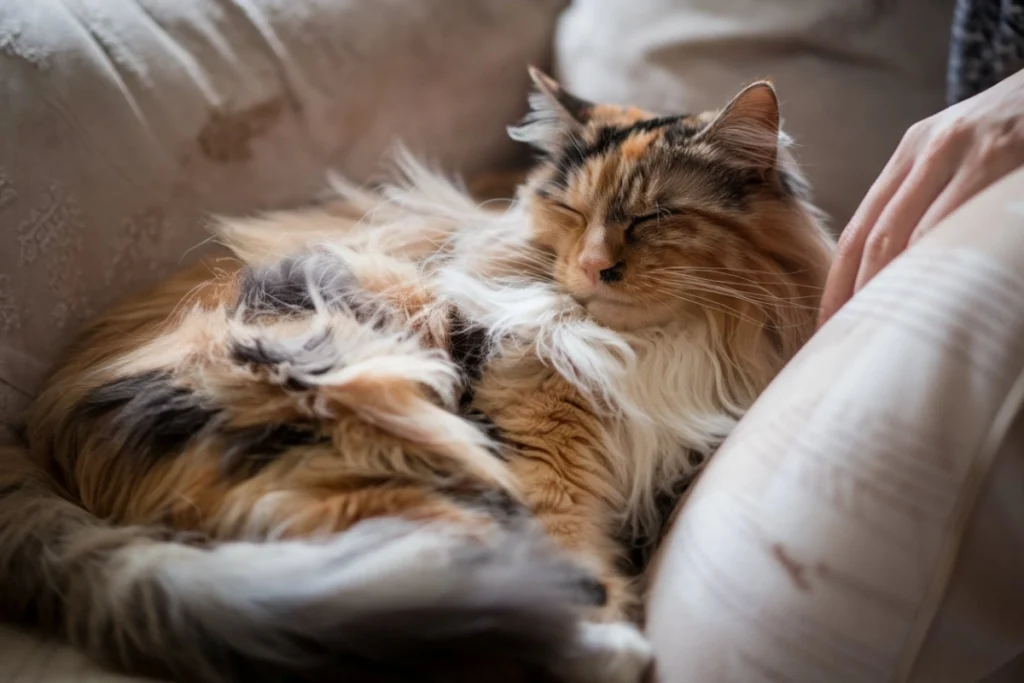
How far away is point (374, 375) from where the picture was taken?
958 mm

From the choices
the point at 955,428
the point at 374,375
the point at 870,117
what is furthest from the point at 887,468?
the point at 870,117

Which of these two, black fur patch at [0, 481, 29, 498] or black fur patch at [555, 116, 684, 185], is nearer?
black fur patch at [0, 481, 29, 498]

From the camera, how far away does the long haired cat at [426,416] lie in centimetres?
75

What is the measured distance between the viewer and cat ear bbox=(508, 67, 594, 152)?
1248mm

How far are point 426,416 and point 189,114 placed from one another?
70 cm

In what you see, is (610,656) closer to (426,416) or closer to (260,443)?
(426,416)

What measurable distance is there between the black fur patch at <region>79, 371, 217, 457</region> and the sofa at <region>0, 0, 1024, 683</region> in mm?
227

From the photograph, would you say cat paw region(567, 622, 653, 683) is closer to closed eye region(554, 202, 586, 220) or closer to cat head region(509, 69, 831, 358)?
cat head region(509, 69, 831, 358)

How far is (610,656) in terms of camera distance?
31.4 inches

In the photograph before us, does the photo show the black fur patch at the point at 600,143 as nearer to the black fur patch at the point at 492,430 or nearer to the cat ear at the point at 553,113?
the cat ear at the point at 553,113

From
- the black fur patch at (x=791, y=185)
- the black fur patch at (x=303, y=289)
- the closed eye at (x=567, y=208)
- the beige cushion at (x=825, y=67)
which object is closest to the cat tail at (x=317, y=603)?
the black fur patch at (x=303, y=289)

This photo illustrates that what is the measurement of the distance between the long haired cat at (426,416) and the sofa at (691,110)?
0.35ft

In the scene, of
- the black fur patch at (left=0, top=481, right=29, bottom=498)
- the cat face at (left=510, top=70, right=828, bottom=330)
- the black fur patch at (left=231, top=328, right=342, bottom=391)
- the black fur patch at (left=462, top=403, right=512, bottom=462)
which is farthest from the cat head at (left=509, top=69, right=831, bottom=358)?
the black fur patch at (left=0, top=481, right=29, bottom=498)

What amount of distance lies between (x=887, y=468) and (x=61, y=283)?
1106 millimetres
